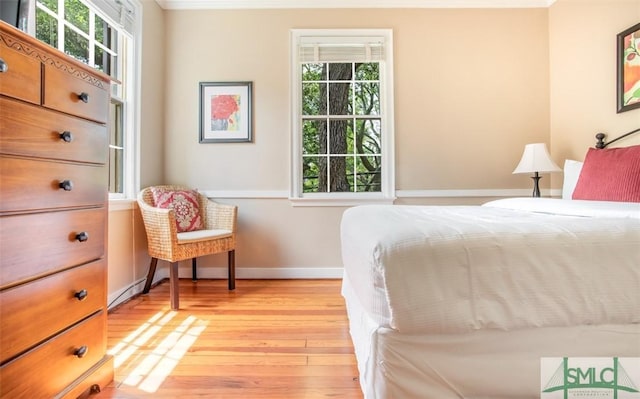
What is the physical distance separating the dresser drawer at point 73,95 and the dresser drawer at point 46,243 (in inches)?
14.3

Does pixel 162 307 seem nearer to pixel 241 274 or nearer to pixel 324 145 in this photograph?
pixel 241 274

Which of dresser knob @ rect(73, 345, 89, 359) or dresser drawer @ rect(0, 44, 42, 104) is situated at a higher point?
dresser drawer @ rect(0, 44, 42, 104)

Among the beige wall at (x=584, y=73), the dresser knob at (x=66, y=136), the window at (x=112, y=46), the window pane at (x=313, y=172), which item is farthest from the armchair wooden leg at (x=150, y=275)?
the beige wall at (x=584, y=73)

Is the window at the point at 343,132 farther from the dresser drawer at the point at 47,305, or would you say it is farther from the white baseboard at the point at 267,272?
the dresser drawer at the point at 47,305

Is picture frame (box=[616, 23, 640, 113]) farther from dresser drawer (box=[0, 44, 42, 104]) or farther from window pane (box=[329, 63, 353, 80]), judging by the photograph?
dresser drawer (box=[0, 44, 42, 104])

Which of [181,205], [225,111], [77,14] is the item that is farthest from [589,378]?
[77,14]

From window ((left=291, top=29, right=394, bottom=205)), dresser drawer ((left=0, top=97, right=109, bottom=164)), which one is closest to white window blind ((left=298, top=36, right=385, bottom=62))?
Answer: window ((left=291, top=29, right=394, bottom=205))

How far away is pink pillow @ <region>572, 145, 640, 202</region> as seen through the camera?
1.54 meters

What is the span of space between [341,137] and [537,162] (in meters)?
1.64

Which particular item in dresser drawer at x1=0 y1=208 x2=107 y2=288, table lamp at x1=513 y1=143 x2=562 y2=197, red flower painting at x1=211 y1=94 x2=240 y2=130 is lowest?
dresser drawer at x1=0 y1=208 x2=107 y2=288

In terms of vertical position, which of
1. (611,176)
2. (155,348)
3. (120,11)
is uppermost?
(120,11)

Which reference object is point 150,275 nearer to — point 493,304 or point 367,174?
point 367,174

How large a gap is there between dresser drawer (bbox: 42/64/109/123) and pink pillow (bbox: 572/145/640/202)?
2448 millimetres

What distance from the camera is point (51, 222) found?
999 millimetres
